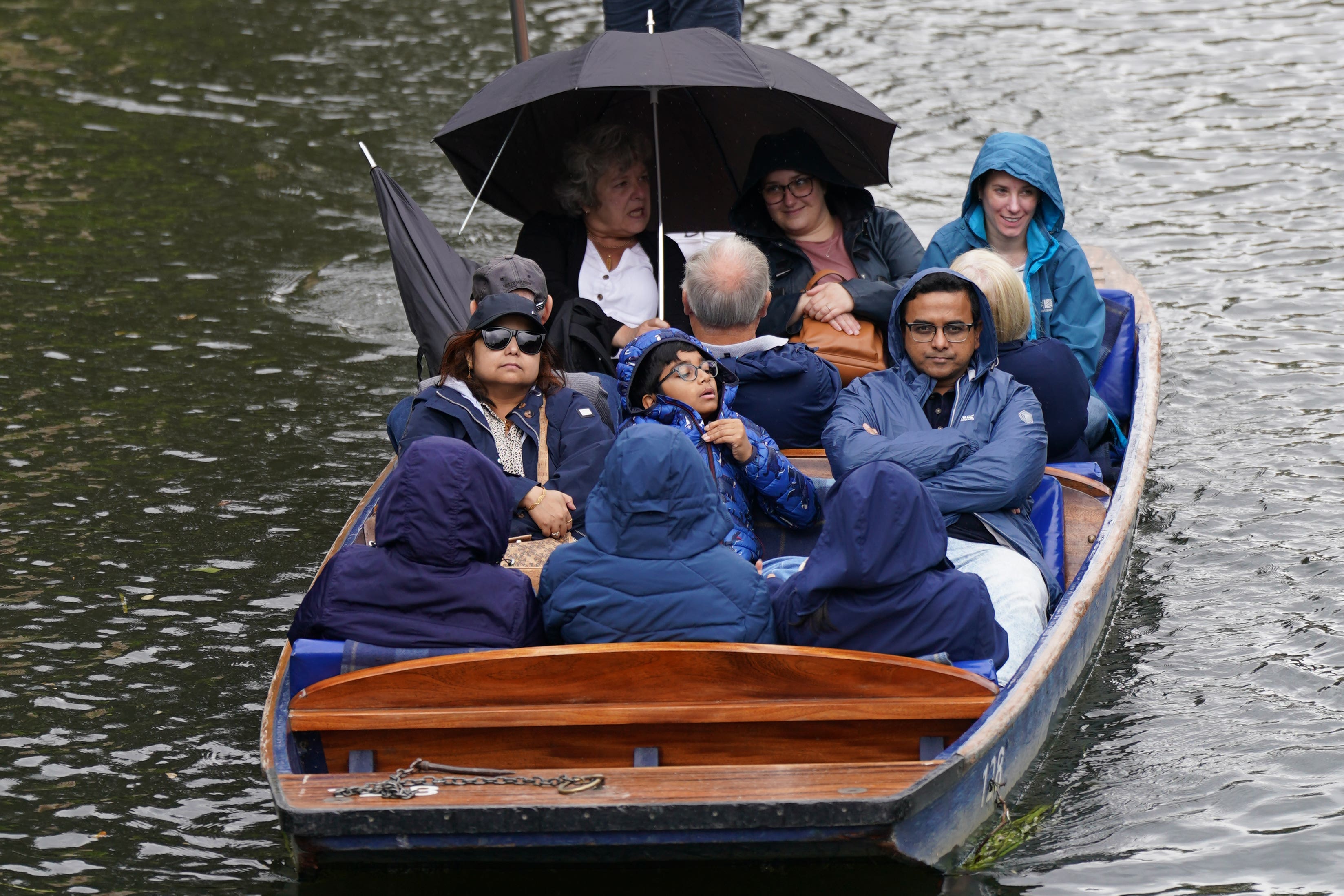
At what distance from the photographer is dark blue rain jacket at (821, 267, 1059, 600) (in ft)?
16.9

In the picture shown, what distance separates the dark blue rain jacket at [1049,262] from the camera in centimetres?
655

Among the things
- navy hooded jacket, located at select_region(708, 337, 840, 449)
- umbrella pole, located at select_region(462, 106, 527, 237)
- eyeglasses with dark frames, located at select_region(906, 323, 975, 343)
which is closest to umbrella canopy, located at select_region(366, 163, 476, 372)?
umbrella pole, located at select_region(462, 106, 527, 237)

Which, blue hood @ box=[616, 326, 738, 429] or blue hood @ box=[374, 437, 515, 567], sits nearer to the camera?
blue hood @ box=[374, 437, 515, 567]

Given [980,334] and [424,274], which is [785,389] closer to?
[980,334]

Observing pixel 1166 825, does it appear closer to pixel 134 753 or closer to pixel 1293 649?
pixel 1293 649

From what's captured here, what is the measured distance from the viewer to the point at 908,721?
4156 millimetres

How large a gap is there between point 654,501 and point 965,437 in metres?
1.56

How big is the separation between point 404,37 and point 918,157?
6.39 metres

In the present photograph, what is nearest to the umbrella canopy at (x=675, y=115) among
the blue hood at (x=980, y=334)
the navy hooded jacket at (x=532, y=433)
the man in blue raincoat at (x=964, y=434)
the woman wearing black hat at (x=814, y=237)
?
the woman wearing black hat at (x=814, y=237)

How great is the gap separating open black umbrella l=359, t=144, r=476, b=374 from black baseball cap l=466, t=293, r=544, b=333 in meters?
1.49

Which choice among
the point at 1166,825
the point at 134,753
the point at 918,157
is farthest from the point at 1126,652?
the point at 918,157

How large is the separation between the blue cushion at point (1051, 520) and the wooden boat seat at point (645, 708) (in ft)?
4.43

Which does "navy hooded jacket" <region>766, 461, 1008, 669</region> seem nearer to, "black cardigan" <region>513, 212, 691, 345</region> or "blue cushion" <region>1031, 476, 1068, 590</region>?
"blue cushion" <region>1031, 476, 1068, 590</region>

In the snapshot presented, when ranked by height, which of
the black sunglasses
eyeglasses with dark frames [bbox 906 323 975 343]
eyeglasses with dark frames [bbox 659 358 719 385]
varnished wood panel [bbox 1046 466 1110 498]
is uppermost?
the black sunglasses
